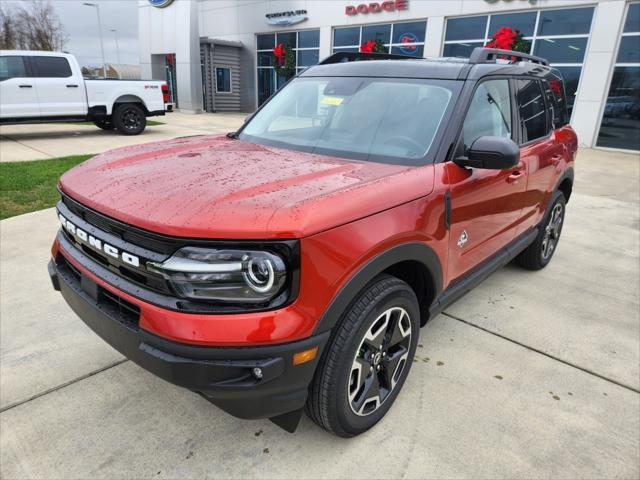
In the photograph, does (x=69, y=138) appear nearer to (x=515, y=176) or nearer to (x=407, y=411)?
(x=515, y=176)

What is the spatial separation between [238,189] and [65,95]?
479 inches

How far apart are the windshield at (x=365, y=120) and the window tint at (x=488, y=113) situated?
0.64 feet

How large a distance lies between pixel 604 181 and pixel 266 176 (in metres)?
9.38

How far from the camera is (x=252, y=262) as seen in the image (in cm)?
164

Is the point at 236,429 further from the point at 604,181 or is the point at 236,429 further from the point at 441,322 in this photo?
the point at 604,181

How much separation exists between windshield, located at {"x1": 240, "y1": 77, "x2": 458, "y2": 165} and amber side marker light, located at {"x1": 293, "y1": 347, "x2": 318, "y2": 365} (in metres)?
1.15

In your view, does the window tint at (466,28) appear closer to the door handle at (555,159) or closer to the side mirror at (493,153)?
the door handle at (555,159)

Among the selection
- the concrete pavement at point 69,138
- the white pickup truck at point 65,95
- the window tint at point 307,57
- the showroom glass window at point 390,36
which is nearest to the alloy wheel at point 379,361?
the concrete pavement at point 69,138

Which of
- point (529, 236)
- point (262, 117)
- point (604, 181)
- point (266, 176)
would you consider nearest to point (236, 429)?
point (266, 176)

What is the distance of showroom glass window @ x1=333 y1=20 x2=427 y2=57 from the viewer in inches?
675

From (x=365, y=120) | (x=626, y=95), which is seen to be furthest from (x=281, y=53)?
(x=365, y=120)

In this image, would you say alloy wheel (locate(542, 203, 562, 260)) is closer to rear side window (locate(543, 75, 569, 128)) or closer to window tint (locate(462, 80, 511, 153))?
rear side window (locate(543, 75, 569, 128))

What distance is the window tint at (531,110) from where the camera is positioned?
342 centimetres

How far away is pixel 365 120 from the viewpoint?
2.75 meters
